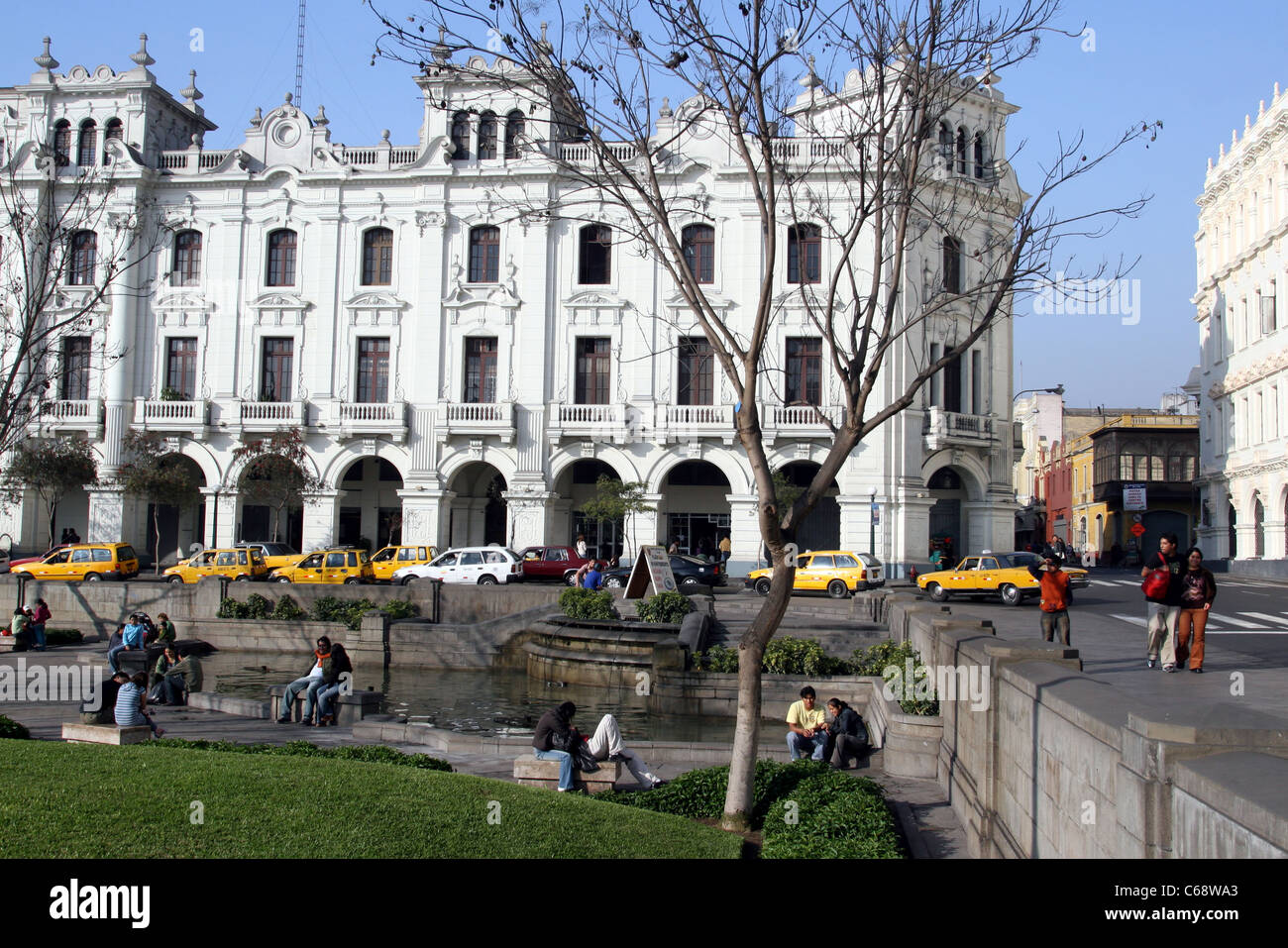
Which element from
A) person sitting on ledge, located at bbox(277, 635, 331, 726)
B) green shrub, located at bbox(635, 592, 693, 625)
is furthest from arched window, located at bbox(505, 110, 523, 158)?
person sitting on ledge, located at bbox(277, 635, 331, 726)

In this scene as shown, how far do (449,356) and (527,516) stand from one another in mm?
7220

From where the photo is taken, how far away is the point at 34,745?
10.5 meters

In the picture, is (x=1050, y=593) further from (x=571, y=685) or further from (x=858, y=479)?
(x=858, y=479)

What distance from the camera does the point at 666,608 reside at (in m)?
26.6

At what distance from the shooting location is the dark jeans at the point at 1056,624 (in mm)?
15906

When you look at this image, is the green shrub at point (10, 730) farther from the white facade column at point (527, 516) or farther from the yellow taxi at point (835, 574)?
the white facade column at point (527, 516)

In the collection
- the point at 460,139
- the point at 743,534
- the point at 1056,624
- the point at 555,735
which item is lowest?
the point at 555,735

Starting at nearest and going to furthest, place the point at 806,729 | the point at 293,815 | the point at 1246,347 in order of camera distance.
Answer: the point at 293,815, the point at 806,729, the point at 1246,347

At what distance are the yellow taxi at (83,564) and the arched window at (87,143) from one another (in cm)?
1784

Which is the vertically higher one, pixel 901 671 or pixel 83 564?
pixel 83 564

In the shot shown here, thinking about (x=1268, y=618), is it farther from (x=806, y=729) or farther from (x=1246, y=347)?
(x=1246, y=347)

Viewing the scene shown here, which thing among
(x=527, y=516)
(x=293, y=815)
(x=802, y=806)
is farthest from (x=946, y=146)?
(x=293, y=815)

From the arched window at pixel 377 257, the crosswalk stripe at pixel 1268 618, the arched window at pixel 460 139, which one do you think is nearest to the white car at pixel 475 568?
the arched window at pixel 377 257

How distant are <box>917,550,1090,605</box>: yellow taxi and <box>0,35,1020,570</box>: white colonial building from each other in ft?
26.8
